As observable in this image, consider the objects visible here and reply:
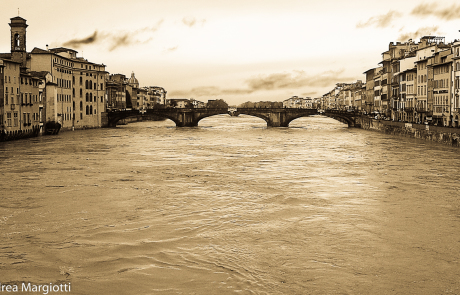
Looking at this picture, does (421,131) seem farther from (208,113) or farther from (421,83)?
(208,113)

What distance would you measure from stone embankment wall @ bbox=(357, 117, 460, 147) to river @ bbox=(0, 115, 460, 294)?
34.9 feet

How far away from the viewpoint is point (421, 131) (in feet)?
138

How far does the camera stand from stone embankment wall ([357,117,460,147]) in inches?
1409

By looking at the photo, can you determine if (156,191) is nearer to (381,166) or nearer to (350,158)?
(381,166)

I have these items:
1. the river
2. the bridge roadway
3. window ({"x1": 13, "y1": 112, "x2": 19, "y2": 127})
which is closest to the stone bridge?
the bridge roadway

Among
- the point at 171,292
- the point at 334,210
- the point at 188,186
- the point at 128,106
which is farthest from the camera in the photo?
the point at 128,106

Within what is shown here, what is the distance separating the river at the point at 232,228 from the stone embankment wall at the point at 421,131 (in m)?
10.6

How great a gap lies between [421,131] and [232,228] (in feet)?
106

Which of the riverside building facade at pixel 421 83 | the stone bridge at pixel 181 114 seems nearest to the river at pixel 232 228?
the riverside building facade at pixel 421 83

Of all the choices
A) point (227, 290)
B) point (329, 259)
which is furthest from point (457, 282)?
point (227, 290)

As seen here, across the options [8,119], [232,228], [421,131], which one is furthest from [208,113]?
[232,228]

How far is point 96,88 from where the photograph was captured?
67125 millimetres

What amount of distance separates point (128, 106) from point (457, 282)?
105 metres

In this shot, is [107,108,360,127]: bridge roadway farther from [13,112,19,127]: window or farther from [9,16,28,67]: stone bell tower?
[13,112,19,127]: window
